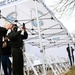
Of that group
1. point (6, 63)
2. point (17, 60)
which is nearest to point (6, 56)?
point (6, 63)

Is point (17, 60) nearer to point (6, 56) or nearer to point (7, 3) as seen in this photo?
point (6, 56)

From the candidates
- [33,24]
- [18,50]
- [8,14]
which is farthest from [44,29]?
[18,50]

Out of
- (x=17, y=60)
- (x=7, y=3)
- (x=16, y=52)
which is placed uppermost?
(x=7, y=3)

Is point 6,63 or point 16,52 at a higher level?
point 16,52

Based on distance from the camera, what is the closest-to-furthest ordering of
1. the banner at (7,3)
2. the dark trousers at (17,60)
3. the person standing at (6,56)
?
the dark trousers at (17,60) → the person standing at (6,56) → the banner at (7,3)

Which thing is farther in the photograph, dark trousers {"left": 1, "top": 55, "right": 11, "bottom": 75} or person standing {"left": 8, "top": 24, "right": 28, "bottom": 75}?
dark trousers {"left": 1, "top": 55, "right": 11, "bottom": 75}

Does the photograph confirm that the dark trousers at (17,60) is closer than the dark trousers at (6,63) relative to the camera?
Yes

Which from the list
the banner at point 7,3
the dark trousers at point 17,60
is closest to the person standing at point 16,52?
the dark trousers at point 17,60

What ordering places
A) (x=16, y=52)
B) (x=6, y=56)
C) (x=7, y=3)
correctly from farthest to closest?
(x=7, y=3)
(x=6, y=56)
(x=16, y=52)

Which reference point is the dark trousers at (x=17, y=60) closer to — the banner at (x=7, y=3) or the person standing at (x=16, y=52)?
the person standing at (x=16, y=52)

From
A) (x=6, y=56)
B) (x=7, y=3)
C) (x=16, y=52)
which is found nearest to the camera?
(x=16, y=52)

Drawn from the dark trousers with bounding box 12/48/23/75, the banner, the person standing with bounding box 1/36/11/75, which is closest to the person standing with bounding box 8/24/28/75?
the dark trousers with bounding box 12/48/23/75

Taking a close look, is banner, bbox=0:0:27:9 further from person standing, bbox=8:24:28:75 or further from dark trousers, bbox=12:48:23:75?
dark trousers, bbox=12:48:23:75

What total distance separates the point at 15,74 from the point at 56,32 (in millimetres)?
6720
